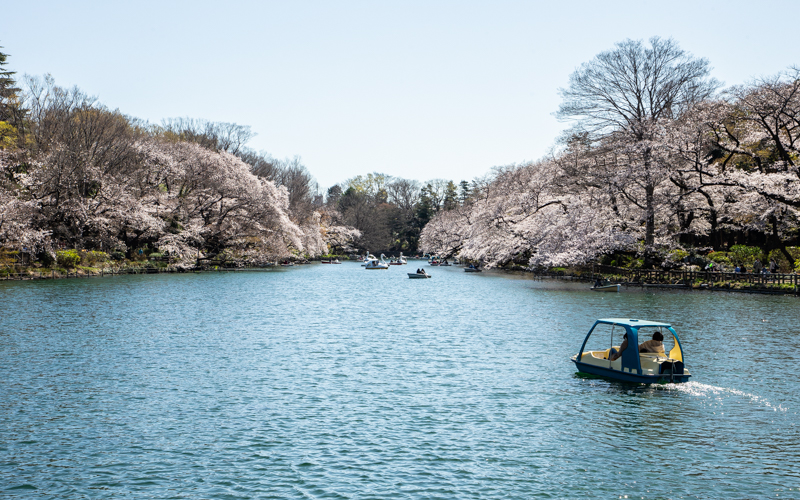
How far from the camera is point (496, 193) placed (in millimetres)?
100562

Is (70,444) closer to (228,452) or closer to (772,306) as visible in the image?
(228,452)

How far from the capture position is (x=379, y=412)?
15930 mm

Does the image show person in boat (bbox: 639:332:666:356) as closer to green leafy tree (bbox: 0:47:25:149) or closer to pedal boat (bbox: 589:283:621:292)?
pedal boat (bbox: 589:283:621:292)

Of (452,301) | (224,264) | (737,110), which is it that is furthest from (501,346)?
(224,264)

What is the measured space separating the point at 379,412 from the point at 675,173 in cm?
4327

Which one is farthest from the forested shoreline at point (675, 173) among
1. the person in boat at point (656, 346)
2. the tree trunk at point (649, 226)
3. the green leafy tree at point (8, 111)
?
the green leafy tree at point (8, 111)

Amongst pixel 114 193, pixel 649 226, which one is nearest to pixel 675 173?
pixel 649 226

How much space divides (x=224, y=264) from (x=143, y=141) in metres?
17.9

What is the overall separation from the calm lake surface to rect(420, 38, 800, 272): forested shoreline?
1976 cm

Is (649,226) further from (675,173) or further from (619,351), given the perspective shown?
(619,351)

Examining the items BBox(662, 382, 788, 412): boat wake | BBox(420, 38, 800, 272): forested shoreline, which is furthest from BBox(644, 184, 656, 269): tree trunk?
BBox(662, 382, 788, 412): boat wake

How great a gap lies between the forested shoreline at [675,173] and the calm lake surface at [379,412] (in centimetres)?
1976

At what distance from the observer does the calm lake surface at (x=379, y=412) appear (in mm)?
11422

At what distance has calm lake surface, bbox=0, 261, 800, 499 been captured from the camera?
37.5ft
